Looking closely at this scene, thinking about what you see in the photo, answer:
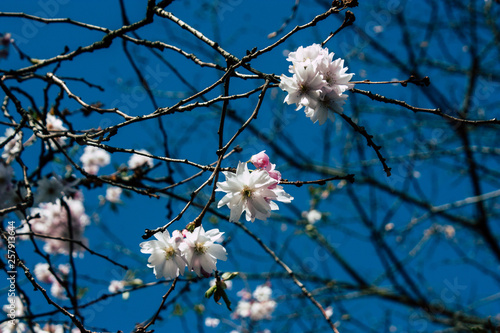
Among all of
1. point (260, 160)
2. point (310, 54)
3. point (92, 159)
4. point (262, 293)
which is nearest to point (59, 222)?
point (92, 159)

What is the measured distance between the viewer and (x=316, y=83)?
3.27 ft

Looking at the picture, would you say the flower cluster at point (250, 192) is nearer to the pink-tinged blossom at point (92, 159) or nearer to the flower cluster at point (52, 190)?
the flower cluster at point (52, 190)

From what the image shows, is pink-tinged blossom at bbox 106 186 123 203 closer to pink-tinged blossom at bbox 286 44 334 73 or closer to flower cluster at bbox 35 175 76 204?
flower cluster at bbox 35 175 76 204

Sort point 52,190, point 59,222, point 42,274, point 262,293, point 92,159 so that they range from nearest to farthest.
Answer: point 52,190 → point 59,222 → point 92,159 → point 42,274 → point 262,293

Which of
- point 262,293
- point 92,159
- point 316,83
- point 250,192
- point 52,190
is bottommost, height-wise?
point 250,192

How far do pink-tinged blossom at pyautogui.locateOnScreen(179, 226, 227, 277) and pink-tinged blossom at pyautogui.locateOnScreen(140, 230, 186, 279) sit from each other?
0.03 meters

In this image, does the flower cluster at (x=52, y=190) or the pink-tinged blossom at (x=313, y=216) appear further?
the pink-tinged blossom at (x=313, y=216)

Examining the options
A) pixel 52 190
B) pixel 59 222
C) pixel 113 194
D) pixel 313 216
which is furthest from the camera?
pixel 313 216

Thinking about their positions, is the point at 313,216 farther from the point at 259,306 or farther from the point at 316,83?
the point at 316,83

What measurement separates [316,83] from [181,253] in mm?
533

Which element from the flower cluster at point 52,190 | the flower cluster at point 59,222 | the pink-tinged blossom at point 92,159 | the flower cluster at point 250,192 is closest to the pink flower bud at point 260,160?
the flower cluster at point 250,192

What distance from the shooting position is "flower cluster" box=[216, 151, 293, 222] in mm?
951

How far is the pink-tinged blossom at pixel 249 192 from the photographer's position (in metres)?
0.95

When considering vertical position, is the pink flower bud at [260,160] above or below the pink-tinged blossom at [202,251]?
above
